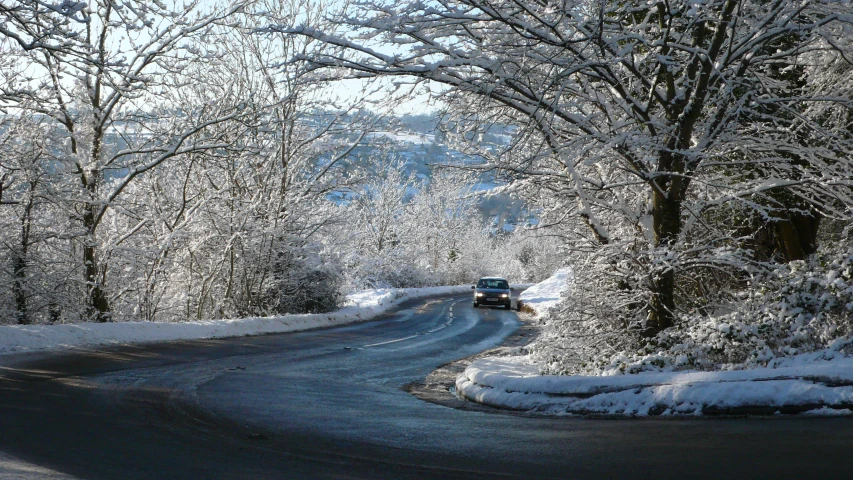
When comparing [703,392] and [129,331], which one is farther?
[129,331]

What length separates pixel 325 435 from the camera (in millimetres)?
6211

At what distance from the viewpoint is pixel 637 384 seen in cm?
742

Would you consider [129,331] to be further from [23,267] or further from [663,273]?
[663,273]

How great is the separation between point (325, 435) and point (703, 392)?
3516mm

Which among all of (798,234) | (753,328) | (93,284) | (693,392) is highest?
(798,234)

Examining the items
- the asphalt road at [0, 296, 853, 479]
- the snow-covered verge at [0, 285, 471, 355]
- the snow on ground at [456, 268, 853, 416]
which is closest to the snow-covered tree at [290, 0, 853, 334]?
the snow on ground at [456, 268, 853, 416]

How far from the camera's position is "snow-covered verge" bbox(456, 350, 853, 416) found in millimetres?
6535

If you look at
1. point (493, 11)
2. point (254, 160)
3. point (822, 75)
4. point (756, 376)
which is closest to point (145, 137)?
point (254, 160)

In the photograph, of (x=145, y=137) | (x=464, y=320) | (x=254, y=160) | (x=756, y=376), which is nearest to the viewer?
(x=756, y=376)

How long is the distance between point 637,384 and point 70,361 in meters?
7.81

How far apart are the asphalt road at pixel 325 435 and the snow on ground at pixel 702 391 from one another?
32 centimetres

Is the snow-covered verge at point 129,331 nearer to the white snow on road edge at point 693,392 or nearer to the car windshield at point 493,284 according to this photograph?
the white snow on road edge at point 693,392

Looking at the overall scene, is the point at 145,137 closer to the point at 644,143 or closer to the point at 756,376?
the point at 644,143

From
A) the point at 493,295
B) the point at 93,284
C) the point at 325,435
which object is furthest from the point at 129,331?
the point at 493,295
